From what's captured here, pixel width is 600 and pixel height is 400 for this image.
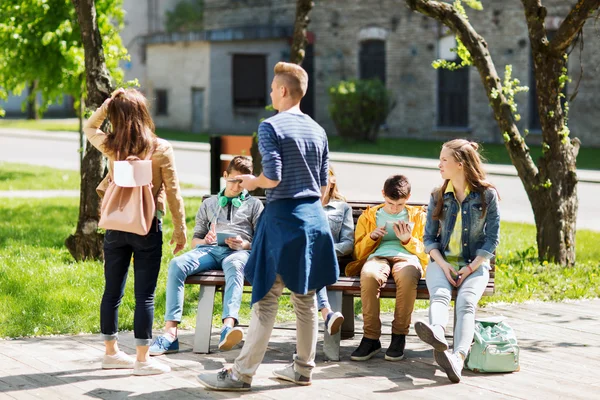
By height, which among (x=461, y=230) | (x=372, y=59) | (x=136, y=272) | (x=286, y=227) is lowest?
(x=136, y=272)

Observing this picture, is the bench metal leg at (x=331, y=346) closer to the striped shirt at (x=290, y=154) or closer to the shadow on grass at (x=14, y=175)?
the striped shirt at (x=290, y=154)

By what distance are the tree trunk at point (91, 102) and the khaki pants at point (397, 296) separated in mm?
3471

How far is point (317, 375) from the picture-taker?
595cm

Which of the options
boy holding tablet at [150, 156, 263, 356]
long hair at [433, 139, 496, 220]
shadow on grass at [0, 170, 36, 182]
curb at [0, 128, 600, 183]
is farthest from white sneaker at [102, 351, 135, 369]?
curb at [0, 128, 600, 183]

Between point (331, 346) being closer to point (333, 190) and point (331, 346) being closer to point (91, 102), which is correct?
point (333, 190)

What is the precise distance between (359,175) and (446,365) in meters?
15.5

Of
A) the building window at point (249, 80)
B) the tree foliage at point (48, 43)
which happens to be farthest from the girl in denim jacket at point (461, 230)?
the building window at point (249, 80)

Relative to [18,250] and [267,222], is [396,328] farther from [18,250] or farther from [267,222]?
[18,250]

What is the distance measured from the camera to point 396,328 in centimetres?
633

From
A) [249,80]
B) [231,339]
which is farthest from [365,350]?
[249,80]

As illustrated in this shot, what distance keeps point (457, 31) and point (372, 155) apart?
1636cm

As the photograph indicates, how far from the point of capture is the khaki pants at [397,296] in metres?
6.34

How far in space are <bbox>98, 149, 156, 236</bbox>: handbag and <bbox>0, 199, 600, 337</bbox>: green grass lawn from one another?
163 cm

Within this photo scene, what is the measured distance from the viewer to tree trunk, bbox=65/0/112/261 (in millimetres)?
8961
